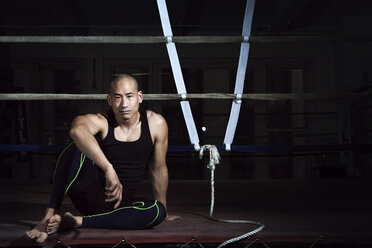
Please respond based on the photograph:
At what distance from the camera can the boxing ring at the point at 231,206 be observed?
1.68 m

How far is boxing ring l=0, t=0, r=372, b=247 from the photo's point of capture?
5.53ft

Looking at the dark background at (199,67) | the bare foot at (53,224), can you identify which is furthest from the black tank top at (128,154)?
the dark background at (199,67)

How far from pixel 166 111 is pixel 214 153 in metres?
6.65

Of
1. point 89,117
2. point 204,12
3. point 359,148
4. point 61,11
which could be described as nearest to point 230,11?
point 204,12

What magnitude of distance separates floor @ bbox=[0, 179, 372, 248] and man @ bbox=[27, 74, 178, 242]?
0.17 ft

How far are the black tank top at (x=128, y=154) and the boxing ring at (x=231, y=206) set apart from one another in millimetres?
241

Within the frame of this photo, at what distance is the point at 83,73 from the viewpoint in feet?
24.9

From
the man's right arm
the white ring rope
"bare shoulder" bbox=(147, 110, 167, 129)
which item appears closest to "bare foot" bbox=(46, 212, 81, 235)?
the man's right arm

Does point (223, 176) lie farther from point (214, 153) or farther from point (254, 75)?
point (214, 153)

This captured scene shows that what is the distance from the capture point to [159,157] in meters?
2.01

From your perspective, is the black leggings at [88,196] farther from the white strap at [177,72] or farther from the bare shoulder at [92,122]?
the white strap at [177,72]

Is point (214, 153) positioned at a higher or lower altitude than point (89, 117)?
lower

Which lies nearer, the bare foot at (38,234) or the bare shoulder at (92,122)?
the bare foot at (38,234)

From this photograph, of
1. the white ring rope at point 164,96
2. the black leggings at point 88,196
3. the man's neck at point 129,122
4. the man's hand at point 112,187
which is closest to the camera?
the man's hand at point 112,187
